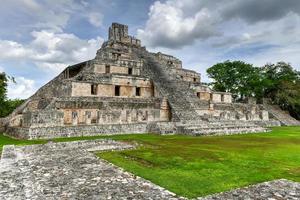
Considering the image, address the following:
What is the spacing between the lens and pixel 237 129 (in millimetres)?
21531

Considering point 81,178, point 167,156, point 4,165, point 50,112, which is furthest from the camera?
point 50,112

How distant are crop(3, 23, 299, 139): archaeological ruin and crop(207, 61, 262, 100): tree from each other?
42.4 feet

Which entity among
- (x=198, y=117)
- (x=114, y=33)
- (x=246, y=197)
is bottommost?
(x=246, y=197)

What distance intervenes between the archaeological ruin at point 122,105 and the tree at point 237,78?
1292cm

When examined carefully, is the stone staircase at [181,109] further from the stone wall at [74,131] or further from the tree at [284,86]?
the tree at [284,86]

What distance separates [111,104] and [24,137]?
6937 millimetres

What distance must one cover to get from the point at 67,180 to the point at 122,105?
49.1 feet

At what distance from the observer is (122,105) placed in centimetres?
2164

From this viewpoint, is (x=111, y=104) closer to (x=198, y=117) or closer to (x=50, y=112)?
(x=50, y=112)

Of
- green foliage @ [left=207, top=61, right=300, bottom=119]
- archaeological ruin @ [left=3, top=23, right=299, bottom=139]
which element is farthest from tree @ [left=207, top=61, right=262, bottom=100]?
archaeological ruin @ [left=3, top=23, right=299, bottom=139]

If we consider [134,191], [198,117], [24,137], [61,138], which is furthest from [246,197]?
[198,117]

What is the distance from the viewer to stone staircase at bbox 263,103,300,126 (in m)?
35.7

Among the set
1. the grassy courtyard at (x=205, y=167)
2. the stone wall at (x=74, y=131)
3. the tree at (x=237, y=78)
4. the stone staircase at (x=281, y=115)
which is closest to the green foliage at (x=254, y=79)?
the tree at (x=237, y=78)

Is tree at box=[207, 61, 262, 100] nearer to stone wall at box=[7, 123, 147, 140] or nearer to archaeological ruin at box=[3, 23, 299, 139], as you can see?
archaeological ruin at box=[3, 23, 299, 139]
